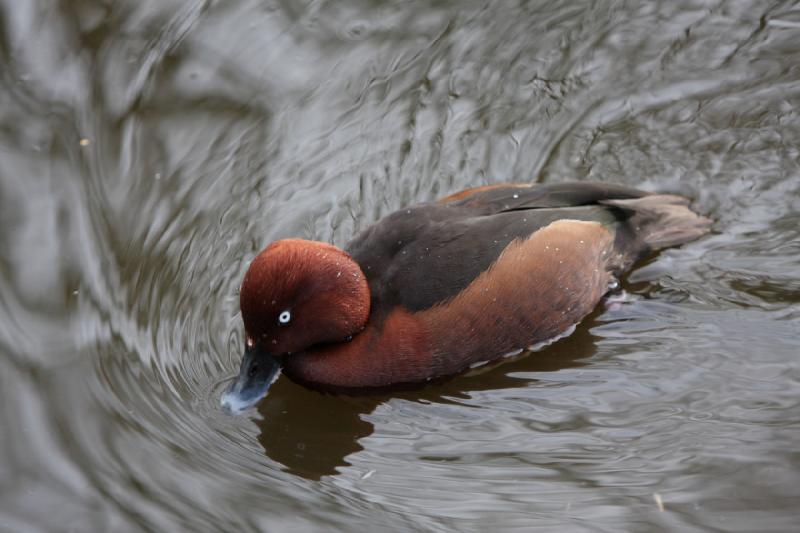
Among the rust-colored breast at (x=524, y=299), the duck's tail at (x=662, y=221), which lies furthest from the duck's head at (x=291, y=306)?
the duck's tail at (x=662, y=221)

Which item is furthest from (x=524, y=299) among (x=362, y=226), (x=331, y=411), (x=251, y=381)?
(x=251, y=381)

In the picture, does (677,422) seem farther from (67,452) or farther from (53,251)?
(53,251)

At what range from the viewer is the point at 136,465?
4.75 meters

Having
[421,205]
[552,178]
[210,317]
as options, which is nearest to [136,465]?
[210,317]

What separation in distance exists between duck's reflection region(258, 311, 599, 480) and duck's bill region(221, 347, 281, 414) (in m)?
0.16

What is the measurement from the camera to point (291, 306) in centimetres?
526

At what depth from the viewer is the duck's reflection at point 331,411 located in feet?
17.0

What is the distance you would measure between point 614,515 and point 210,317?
2366 millimetres

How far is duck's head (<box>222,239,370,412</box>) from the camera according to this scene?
516cm

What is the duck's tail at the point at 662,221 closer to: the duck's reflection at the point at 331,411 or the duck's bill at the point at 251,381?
the duck's reflection at the point at 331,411

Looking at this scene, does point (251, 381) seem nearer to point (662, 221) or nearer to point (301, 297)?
point (301, 297)

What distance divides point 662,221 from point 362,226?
1721mm

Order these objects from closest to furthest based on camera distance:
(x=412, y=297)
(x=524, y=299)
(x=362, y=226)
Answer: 1. (x=412, y=297)
2. (x=524, y=299)
3. (x=362, y=226)

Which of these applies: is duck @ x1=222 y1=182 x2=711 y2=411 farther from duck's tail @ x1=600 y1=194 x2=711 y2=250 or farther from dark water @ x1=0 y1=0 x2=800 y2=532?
duck's tail @ x1=600 y1=194 x2=711 y2=250
